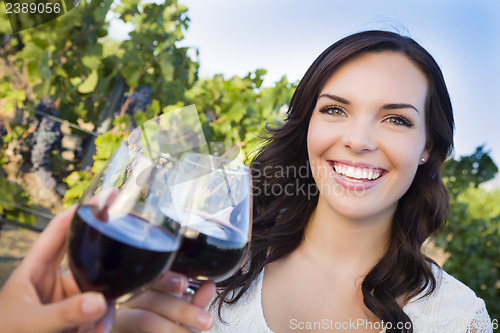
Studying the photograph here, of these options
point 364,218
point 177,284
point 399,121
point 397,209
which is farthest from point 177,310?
point 397,209

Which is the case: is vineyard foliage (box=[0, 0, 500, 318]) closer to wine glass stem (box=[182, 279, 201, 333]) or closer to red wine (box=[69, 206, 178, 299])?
wine glass stem (box=[182, 279, 201, 333])

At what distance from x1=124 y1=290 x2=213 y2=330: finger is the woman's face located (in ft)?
3.34

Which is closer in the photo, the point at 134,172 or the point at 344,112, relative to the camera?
→ the point at 134,172

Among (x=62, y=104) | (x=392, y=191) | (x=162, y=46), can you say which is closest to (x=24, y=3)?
(x=62, y=104)

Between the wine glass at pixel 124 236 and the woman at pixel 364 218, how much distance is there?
118 cm

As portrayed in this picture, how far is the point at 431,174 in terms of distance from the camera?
238 centimetres

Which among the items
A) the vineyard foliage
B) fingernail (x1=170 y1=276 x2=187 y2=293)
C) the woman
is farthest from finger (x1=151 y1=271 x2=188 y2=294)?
the vineyard foliage

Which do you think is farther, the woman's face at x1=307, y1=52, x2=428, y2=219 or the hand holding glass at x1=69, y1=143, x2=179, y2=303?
the woman's face at x1=307, y1=52, x2=428, y2=219

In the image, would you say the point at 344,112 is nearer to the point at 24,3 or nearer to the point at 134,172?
the point at 134,172

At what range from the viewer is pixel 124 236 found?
35.6 inches

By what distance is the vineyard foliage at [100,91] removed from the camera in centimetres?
323

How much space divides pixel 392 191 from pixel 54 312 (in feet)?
4.89

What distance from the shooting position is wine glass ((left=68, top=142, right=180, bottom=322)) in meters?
0.91

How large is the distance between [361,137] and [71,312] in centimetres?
139
